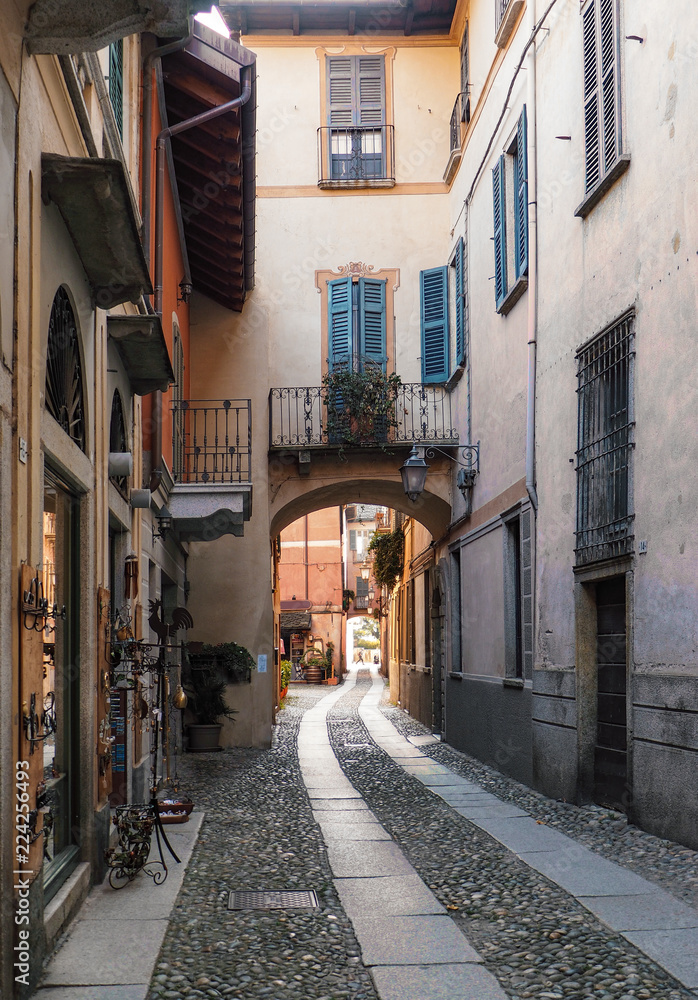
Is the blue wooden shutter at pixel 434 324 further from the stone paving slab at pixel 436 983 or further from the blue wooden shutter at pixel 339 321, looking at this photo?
the stone paving slab at pixel 436 983

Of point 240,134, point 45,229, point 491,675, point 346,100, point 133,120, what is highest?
point 346,100

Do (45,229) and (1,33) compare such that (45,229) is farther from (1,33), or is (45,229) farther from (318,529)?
(318,529)

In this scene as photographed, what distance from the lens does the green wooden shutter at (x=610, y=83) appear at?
841cm

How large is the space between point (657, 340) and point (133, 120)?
488 cm

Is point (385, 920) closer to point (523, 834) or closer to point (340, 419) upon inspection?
point (523, 834)

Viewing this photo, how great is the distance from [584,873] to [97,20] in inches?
212

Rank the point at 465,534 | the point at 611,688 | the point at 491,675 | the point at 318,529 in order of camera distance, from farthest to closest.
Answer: the point at 318,529
the point at 465,534
the point at 491,675
the point at 611,688

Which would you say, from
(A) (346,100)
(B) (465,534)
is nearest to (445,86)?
(A) (346,100)

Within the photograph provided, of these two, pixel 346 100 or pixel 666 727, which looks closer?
pixel 666 727

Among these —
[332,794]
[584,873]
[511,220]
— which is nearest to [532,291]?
[511,220]

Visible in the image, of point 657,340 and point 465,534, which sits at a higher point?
point 657,340

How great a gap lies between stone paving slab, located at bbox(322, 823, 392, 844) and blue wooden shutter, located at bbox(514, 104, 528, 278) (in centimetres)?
585

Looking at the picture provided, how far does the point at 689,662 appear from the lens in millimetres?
6871

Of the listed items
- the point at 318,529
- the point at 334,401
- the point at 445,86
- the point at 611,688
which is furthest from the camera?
the point at 318,529
